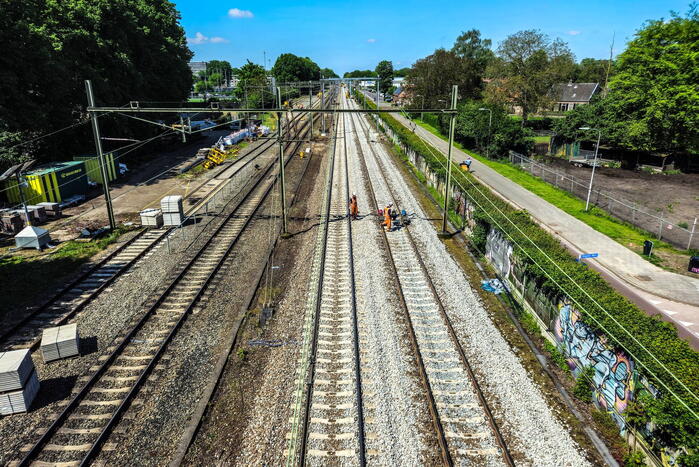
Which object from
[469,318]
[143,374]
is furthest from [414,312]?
[143,374]

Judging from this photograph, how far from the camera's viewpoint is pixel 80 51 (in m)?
35.6

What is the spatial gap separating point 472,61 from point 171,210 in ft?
214

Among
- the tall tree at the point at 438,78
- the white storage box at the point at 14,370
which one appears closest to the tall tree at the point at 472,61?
the tall tree at the point at 438,78

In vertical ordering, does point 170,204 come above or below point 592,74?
below

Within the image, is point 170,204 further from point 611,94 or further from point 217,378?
point 611,94

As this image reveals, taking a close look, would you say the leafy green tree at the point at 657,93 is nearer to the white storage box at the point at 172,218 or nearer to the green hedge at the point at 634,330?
the green hedge at the point at 634,330

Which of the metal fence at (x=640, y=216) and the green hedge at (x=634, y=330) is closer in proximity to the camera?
the green hedge at (x=634, y=330)

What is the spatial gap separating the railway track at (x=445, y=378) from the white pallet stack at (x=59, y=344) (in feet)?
34.8

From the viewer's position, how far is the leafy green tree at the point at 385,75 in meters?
161

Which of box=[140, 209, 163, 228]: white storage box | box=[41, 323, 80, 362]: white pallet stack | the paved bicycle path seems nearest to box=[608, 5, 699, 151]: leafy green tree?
the paved bicycle path

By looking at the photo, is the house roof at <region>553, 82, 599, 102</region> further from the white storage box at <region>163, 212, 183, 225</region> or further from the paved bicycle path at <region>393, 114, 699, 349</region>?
the white storage box at <region>163, 212, 183, 225</region>

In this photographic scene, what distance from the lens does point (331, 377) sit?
12.2 meters

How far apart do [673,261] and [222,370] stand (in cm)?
2267

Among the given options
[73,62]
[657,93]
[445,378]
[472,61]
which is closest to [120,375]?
[445,378]
